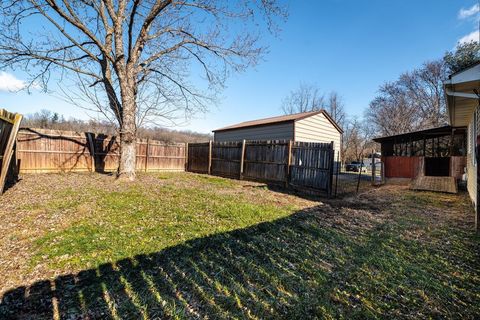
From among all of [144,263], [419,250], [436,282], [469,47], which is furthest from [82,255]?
[469,47]

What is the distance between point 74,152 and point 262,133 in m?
10.0

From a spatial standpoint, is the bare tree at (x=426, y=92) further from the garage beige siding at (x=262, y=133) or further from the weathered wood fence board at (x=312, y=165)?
the weathered wood fence board at (x=312, y=165)

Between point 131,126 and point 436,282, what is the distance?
8569mm

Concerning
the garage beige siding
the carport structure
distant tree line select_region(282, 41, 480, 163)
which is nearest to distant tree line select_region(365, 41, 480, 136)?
distant tree line select_region(282, 41, 480, 163)

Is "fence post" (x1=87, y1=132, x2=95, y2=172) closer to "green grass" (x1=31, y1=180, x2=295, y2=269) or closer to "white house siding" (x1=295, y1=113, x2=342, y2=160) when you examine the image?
"green grass" (x1=31, y1=180, x2=295, y2=269)

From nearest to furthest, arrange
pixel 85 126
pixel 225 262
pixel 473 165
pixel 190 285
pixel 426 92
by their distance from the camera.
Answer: pixel 190 285
pixel 225 262
pixel 473 165
pixel 85 126
pixel 426 92

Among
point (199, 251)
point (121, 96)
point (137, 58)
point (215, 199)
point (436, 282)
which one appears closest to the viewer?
point (436, 282)

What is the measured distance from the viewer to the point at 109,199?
5410 millimetres

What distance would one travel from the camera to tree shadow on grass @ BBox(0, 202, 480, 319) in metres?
2.08

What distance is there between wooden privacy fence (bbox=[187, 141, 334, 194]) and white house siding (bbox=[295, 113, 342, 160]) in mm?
3610

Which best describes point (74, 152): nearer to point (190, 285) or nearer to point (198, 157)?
point (198, 157)

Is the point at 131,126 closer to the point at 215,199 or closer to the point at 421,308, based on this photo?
the point at 215,199

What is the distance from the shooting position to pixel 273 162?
9.63 m

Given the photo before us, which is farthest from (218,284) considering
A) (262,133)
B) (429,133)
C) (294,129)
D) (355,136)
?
(355,136)
